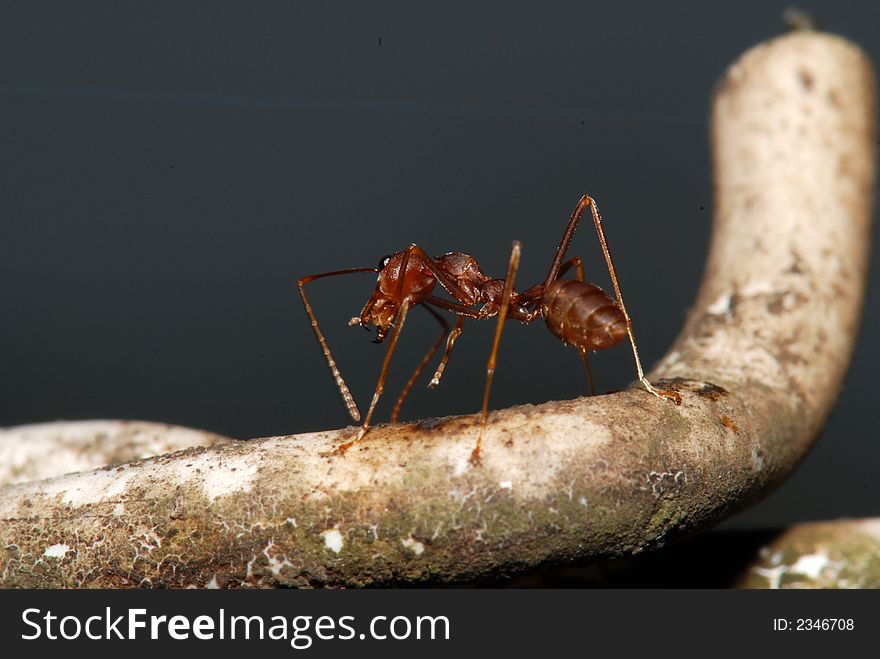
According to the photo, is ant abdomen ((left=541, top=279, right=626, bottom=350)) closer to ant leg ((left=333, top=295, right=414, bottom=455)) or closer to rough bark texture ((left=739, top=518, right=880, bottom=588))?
ant leg ((left=333, top=295, right=414, bottom=455))

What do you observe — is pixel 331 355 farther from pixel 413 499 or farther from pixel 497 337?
pixel 413 499

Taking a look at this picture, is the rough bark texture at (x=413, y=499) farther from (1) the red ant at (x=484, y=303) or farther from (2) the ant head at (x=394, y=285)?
(2) the ant head at (x=394, y=285)

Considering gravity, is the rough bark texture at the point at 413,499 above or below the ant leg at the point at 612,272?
below

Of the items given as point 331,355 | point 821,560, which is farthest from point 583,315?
point 821,560

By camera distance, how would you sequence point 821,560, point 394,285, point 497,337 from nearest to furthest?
point 497,337 < point 394,285 < point 821,560

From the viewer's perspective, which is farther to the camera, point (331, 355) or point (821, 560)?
point (821, 560)

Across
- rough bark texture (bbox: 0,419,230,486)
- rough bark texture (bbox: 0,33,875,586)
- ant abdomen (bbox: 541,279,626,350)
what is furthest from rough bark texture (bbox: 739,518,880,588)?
rough bark texture (bbox: 0,419,230,486)

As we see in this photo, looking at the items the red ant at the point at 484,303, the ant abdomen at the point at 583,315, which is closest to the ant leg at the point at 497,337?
the red ant at the point at 484,303
